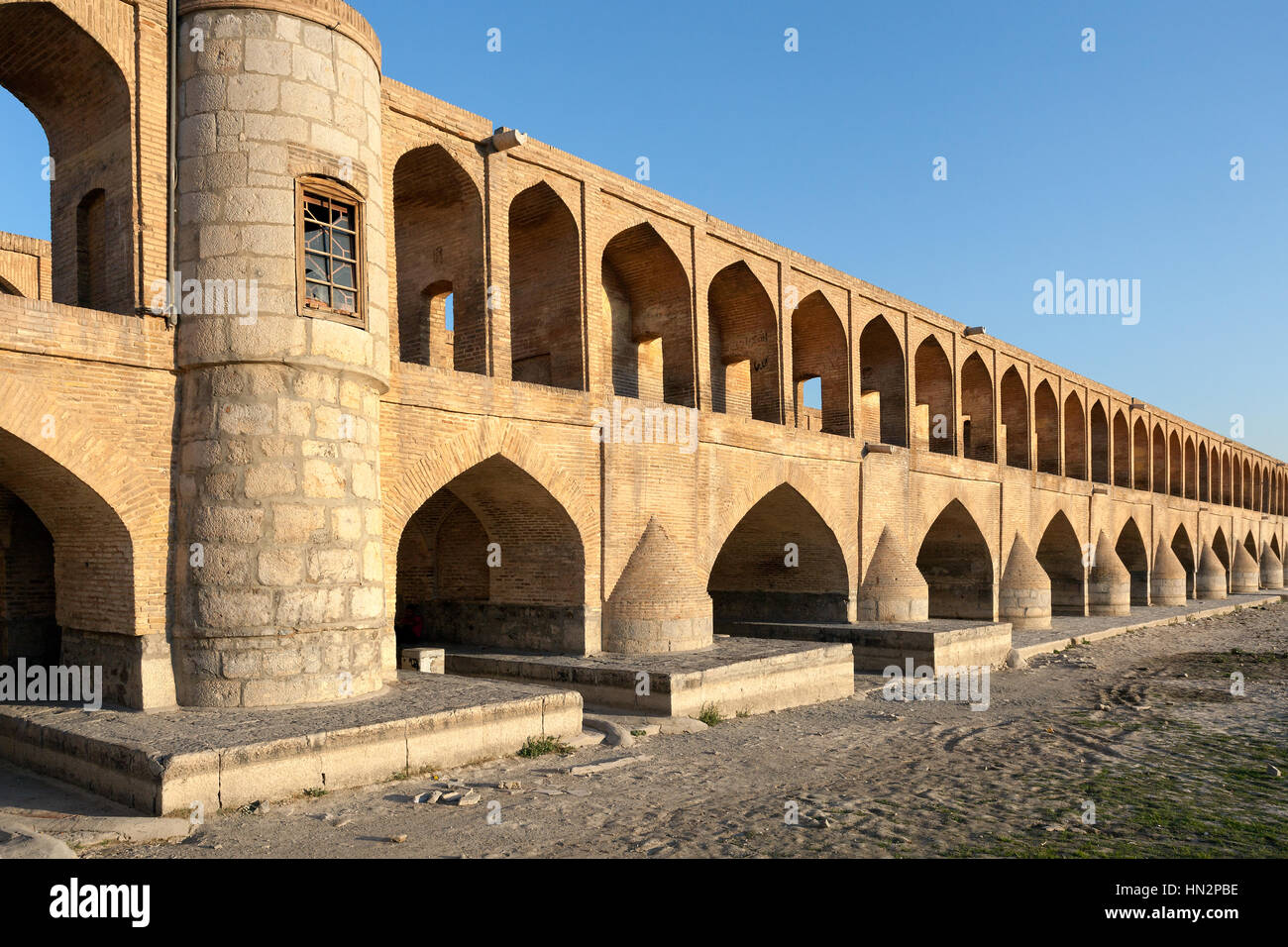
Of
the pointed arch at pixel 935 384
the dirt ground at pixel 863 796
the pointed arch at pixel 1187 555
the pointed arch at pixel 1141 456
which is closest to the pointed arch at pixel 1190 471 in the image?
the pointed arch at pixel 1187 555

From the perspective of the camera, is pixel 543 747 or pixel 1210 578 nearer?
pixel 543 747

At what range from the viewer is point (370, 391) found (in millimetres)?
8297

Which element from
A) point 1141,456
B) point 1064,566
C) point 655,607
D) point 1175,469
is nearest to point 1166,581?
point 1141,456

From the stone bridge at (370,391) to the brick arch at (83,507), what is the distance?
0.08 feet

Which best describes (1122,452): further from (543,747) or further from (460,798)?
(460,798)

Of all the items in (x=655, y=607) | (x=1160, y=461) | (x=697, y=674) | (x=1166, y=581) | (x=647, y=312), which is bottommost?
(x=1166, y=581)

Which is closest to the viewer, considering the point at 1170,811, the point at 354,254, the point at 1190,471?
the point at 1170,811

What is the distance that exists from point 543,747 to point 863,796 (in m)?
2.59

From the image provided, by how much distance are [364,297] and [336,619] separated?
268cm

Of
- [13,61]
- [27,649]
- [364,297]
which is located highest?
[13,61]

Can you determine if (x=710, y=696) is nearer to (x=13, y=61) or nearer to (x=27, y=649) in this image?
(x=27, y=649)

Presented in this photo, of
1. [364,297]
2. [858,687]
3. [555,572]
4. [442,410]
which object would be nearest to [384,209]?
[364,297]

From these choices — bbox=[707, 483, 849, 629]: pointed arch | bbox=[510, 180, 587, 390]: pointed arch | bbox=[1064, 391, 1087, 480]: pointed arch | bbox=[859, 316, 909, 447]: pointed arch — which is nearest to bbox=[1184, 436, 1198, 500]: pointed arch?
bbox=[1064, 391, 1087, 480]: pointed arch
